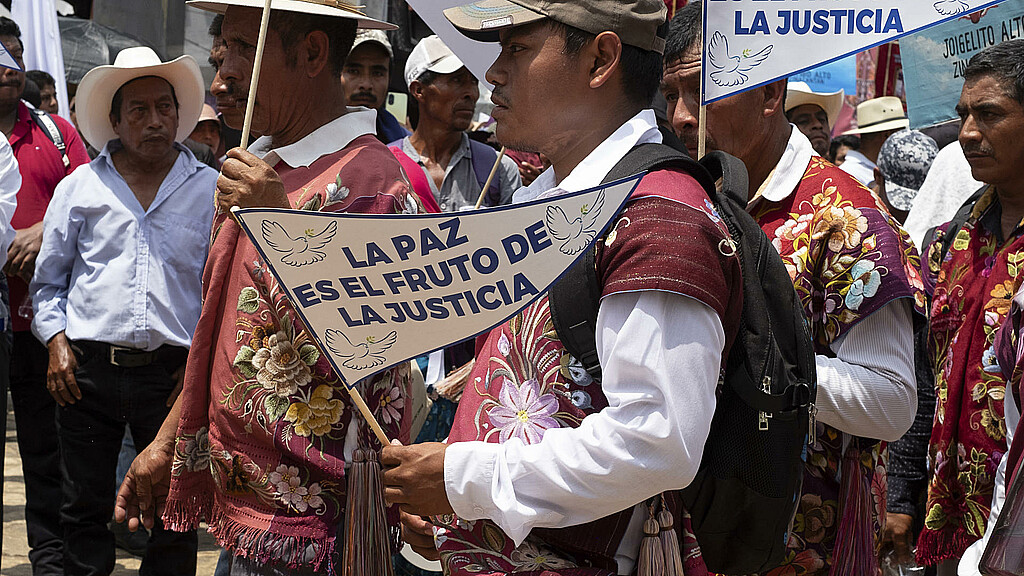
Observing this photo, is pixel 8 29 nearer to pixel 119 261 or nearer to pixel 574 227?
pixel 119 261

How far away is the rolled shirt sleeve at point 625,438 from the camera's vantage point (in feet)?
6.00

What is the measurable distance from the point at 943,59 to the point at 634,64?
302 centimetres

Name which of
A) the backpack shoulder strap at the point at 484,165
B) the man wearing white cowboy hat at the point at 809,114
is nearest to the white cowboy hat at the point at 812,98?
the man wearing white cowboy hat at the point at 809,114

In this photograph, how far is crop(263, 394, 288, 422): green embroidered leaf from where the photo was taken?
279cm

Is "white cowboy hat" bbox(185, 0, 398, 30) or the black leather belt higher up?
"white cowboy hat" bbox(185, 0, 398, 30)

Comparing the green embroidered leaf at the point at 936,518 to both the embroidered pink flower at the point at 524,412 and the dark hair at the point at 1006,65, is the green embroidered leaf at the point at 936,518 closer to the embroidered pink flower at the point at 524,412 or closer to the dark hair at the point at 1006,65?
the dark hair at the point at 1006,65

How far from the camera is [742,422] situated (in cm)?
203

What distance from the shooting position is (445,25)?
319 cm

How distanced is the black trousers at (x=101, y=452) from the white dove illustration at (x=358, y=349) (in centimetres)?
305

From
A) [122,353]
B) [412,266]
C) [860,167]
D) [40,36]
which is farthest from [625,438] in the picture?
[40,36]

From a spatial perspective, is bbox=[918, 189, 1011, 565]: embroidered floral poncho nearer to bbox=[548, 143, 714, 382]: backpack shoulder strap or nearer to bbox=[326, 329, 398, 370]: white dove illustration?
bbox=[548, 143, 714, 382]: backpack shoulder strap

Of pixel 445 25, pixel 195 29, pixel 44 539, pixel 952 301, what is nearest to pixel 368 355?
pixel 445 25

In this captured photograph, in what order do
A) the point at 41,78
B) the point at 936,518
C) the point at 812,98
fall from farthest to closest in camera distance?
the point at 41,78, the point at 812,98, the point at 936,518

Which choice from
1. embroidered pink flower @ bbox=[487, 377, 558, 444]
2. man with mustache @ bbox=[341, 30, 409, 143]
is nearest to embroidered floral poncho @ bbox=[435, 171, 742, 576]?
embroidered pink flower @ bbox=[487, 377, 558, 444]
